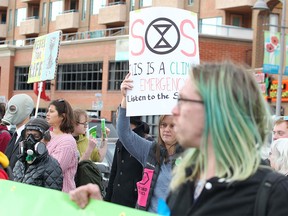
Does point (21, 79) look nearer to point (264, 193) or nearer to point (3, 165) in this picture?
point (3, 165)

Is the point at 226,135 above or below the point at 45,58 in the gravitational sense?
Result: below

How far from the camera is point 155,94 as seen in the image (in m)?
4.80

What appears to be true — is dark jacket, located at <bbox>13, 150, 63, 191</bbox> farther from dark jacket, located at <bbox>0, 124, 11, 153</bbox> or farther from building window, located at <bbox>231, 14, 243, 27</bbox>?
building window, located at <bbox>231, 14, 243, 27</bbox>

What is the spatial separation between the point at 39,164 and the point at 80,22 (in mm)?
44008

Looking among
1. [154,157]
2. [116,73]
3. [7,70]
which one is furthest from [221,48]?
[154,157]

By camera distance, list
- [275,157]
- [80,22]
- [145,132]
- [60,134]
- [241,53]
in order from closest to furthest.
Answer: [275,157]
[60,134]
[145,132]
[241,53]
[80,22]

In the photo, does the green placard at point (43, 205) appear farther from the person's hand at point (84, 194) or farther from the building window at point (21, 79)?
the building window at point (21, 79)

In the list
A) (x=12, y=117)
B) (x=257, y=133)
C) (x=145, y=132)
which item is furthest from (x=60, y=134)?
(x=257, y=133)

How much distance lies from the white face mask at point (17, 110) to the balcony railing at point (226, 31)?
2761cm

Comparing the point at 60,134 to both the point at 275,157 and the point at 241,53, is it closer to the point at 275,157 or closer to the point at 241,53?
the point at 275,157

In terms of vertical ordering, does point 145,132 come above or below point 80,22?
below

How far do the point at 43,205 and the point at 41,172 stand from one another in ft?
6.03

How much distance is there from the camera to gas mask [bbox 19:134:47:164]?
460 centimetres

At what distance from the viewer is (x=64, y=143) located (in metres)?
5.37
